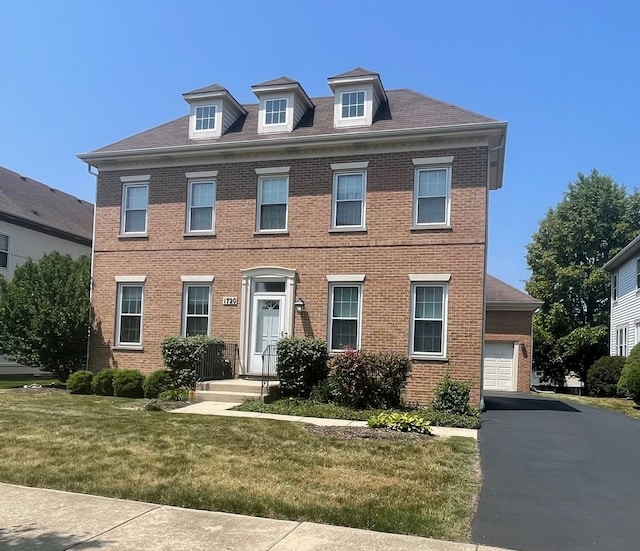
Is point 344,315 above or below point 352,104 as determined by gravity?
below

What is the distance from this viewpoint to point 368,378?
42.0 feet

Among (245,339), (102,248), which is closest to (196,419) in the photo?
(245,339)

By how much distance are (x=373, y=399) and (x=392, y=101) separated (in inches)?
347

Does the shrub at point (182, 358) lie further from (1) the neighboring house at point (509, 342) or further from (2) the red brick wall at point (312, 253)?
(1) the neighboring house at point (509, 342)

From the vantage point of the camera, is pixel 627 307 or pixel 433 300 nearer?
pixel 433 300

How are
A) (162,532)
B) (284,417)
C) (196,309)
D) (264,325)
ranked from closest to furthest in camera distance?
(162,532)
(284,417)
(264,325)
(196,309)

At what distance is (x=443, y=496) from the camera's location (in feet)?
20.2

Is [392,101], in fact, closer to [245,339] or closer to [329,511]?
[245,339]

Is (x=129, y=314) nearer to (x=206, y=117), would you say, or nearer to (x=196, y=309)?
(x=196, y=309)

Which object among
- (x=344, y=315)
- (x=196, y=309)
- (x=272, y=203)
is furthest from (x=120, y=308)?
(x=344, y=315)

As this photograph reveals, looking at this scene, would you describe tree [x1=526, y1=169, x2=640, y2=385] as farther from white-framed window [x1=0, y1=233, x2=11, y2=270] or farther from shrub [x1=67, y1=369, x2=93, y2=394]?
white-framed window [x1=0, y1=233, x2=11, y2=270]

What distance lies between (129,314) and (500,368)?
15.3m

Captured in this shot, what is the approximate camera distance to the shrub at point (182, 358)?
48.5 ft

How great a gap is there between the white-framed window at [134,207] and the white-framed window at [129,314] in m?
1.67
